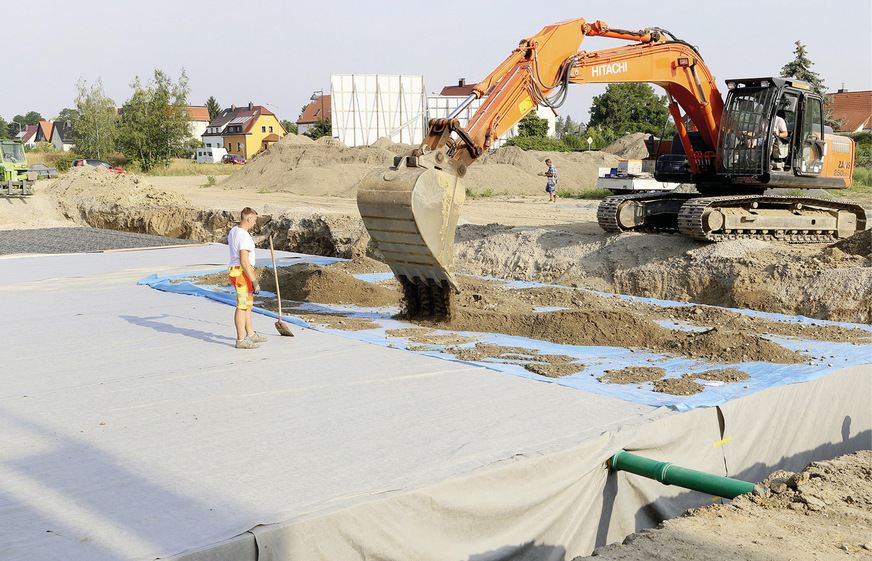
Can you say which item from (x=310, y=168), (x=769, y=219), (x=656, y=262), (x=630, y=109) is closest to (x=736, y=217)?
(x=769, y=219)

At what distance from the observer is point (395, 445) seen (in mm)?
4203

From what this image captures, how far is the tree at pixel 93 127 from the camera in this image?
50906 millimetres

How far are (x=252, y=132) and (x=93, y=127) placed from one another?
28.6 m

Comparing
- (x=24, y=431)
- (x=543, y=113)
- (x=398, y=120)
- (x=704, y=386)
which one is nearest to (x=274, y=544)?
(x=24, y=431)

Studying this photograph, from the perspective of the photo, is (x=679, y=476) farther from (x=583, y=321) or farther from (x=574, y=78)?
(x=574, y=78)

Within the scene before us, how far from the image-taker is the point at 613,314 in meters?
7.23

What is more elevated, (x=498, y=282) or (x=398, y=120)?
(x=398, y=120)

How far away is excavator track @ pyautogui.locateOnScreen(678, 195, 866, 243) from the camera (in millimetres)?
10414

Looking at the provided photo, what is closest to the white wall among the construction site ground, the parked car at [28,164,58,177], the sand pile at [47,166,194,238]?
the parked car at [28,164,58,177]

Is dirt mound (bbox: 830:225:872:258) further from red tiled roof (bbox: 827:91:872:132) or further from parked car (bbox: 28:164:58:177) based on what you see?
red tiled roof (bbox: 827:91:872:132)

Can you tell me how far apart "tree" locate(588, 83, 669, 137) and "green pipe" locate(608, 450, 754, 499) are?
54041 mm

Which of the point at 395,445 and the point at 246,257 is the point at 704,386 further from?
the point at 246,257

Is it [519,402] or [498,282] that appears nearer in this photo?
[519,402]

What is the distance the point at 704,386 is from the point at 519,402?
1.44 meters
